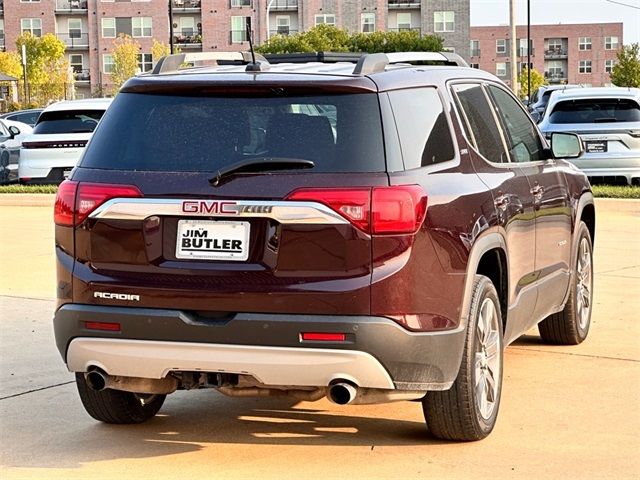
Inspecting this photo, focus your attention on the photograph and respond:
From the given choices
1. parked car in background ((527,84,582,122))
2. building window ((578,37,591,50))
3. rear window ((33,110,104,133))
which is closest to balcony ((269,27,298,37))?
building window ((578,37,591,50))

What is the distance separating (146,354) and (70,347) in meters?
0.42

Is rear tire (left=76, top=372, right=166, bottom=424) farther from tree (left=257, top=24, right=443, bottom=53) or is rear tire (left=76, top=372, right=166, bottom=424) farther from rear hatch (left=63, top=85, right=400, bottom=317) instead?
tree (left=257, top=24, right=443, bottom=53)

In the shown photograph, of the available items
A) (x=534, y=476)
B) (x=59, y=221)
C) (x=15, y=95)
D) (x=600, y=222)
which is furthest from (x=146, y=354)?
(x=15, y=95)

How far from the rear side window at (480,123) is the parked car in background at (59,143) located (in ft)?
55.6

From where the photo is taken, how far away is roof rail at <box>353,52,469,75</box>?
6.11m

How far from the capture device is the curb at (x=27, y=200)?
2227cm

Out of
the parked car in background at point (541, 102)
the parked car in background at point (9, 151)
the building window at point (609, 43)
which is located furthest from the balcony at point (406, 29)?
the parked car in background at point (9, 151)

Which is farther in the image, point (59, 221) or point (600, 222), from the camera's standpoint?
point (600, 222)

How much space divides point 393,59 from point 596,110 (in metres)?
16.1

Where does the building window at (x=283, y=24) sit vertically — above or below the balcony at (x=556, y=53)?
above

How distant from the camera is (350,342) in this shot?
223 inches

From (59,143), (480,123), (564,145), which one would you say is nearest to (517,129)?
(564,145)

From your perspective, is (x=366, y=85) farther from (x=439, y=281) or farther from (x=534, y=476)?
(x=534, y=476)

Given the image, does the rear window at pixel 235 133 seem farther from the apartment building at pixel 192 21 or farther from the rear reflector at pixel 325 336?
the apartment building at pixel 192 21
